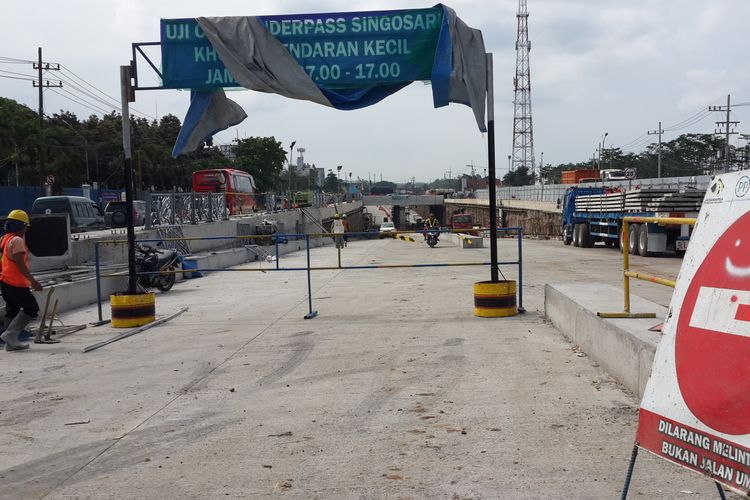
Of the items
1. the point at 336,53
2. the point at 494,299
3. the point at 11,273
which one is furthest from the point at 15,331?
the point at 494,299

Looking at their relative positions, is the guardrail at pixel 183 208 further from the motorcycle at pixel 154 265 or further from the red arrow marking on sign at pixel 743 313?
the red arrow marking on sign at pixel 743 313

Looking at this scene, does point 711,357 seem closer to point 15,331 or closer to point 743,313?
point 743,313

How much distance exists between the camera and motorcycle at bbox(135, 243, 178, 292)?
54.4 feet

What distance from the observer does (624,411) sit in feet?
21.0

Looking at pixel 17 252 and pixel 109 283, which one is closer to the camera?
pixel 17 252

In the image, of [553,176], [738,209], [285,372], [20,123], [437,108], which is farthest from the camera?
[553,176]

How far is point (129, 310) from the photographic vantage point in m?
12.1

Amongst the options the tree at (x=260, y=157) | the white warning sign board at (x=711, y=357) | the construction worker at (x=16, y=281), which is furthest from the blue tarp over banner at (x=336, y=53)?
the tree at (x=260, y=157)

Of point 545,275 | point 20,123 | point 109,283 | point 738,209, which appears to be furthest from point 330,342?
point 20,123

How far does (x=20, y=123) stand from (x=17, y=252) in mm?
41794

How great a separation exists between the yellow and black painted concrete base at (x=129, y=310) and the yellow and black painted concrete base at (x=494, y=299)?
17.5 ft

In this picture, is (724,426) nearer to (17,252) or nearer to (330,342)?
(330,342)

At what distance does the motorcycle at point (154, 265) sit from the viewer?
16594 mm

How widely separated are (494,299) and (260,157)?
67.9m
